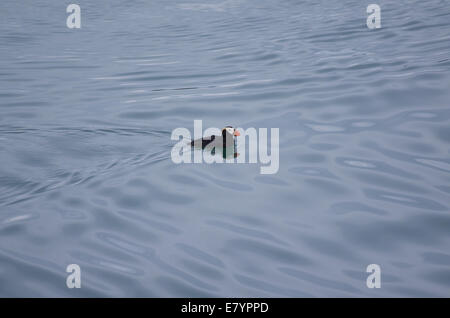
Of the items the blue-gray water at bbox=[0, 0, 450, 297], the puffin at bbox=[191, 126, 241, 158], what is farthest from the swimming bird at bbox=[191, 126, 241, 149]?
the blue-gray water at bbox=[0, 0, 450, 297]

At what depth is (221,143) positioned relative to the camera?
699cm

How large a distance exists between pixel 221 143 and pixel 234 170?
22.4 inches

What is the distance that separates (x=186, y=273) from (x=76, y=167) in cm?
275

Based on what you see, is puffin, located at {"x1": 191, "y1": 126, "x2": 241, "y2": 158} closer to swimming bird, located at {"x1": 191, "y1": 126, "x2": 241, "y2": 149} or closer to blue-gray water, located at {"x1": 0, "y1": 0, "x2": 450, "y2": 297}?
swimming bird, located at {"x1": 191, "y1": 126, "x2": 241, "y2": 149}

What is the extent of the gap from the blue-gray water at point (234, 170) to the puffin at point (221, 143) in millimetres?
422

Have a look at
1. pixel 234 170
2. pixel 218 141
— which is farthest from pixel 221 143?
pixel 234 170

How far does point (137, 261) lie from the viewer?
4672 millimetres

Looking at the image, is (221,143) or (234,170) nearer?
(234,170)

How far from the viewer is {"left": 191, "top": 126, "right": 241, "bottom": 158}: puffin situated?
699cm

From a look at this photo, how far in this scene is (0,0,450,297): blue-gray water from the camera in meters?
4.56

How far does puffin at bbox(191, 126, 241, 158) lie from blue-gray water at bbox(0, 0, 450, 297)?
1.39 feet

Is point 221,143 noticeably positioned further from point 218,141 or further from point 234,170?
point 234,170

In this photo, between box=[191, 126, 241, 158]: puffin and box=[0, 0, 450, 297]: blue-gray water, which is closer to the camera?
box=[0, 0, 450, 297]: blue-gray water

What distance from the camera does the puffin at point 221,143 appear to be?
6.99 metres
